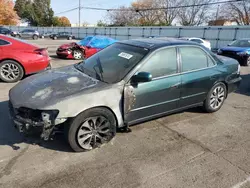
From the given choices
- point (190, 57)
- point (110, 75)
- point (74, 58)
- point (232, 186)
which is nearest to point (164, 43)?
point (190, 57)

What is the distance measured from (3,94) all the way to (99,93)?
3.54m

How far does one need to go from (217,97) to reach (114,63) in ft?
7.94

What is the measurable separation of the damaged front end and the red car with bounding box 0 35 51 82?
389 centimetres

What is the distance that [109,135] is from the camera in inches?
124

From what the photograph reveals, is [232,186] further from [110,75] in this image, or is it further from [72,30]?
[72,30]

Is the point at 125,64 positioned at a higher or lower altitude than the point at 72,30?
lower

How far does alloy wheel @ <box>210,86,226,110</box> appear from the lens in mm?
4363

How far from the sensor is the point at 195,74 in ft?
12.6

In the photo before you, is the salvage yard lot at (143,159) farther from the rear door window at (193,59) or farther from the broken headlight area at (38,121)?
the rear door window at (193,59)

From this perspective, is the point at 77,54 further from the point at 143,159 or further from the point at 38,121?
the point at 143,159

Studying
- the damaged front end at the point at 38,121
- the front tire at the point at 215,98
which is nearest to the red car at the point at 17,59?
the damaged front end at the point at 38,121

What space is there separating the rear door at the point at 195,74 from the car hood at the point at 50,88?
61.8 inches

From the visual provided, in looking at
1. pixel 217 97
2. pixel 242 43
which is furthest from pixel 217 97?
pixel 242 43

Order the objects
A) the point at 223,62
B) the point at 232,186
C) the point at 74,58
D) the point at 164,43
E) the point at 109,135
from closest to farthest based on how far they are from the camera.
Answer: the point at 232,186
the point at 109,135
the point at 164,43
the point at 223,62
the point at 74,58
